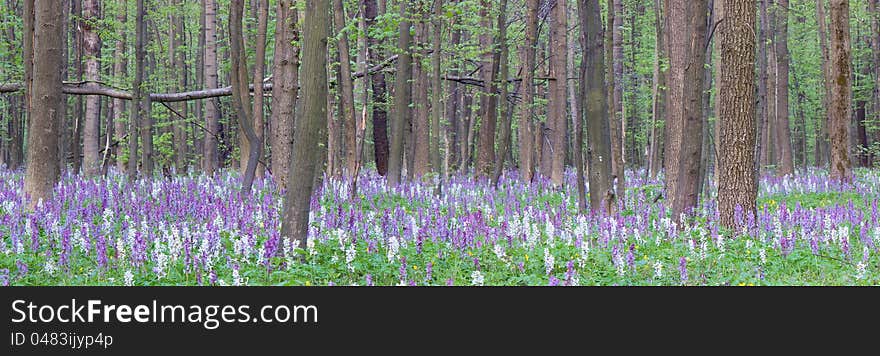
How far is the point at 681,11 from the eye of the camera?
12547 mm

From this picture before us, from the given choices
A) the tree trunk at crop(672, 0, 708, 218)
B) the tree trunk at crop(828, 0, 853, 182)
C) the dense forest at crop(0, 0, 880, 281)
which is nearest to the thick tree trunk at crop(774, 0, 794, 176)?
the dense forest at crop(0, 0, 880, 281)

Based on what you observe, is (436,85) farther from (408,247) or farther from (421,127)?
(408,247)

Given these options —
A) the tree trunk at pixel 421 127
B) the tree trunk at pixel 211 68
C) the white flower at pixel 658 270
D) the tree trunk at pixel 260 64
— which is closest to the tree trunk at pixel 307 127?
the white flower at pixel 658 270

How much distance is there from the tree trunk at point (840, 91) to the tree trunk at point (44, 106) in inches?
610

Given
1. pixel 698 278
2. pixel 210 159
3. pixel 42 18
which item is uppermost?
pixel 42 18

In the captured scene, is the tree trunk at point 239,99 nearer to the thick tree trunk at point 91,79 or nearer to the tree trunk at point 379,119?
the thick tree trunk at point 91,79

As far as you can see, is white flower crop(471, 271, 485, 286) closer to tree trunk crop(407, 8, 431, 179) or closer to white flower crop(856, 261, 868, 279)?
white flower crop(856, 261, 868, 279)

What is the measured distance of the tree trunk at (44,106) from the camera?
10.7 meters

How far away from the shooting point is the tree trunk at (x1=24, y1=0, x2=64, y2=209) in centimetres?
1074

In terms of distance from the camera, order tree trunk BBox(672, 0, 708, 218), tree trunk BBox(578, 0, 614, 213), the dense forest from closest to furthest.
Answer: the dense forest → tree trunk BBox(672, 0, 708, 218) → tree trunk BBox(578, 0, 614, 213)

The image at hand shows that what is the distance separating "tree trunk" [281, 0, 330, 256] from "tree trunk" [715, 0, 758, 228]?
17.0 ft

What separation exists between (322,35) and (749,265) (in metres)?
4.55
